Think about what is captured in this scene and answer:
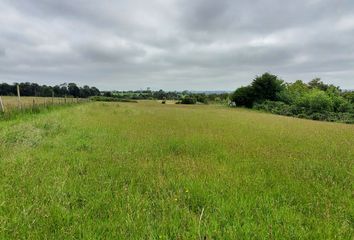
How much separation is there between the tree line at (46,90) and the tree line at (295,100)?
141ft

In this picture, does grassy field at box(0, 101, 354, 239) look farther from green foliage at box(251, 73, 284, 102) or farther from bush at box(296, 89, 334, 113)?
green foliage at box(251, 73, 284, 102)

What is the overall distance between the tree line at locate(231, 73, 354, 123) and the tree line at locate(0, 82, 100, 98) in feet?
141

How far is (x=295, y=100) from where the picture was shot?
50.6 meters

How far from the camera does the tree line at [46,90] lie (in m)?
66.4

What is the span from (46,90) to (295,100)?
63022 mm

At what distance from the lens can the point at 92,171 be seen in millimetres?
5438

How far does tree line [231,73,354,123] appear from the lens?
40062 millimetres

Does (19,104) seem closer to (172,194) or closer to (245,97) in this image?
(172,194)

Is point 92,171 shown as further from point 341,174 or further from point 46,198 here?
point 341,174

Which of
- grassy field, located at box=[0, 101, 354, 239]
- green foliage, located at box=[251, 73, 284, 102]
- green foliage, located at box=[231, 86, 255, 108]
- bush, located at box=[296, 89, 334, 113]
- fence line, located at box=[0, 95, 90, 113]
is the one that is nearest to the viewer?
grassy field, located at box=[0, 101, 354, 239]

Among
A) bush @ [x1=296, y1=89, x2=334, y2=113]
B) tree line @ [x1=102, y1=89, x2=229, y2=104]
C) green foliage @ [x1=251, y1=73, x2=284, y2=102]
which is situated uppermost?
green foliage @ [x1=251, y1=73, x2=284, y2=102]

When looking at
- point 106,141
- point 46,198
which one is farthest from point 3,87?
point 46,198

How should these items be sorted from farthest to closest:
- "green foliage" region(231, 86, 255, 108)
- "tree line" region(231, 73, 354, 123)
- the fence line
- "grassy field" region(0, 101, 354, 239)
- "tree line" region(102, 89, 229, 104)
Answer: "tree line" region(102, 89, 229, 104), "green foliage" region(231, 86, 255, 108), "tree line" region(231, 73, 354, 123), the fence line, "grassy field" region(0, 101, 354, 239)

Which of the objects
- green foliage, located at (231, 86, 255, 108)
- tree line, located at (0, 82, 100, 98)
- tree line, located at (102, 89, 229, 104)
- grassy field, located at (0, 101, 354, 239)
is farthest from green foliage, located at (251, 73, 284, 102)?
grassy field, located at (0, 101, 354, 239)
